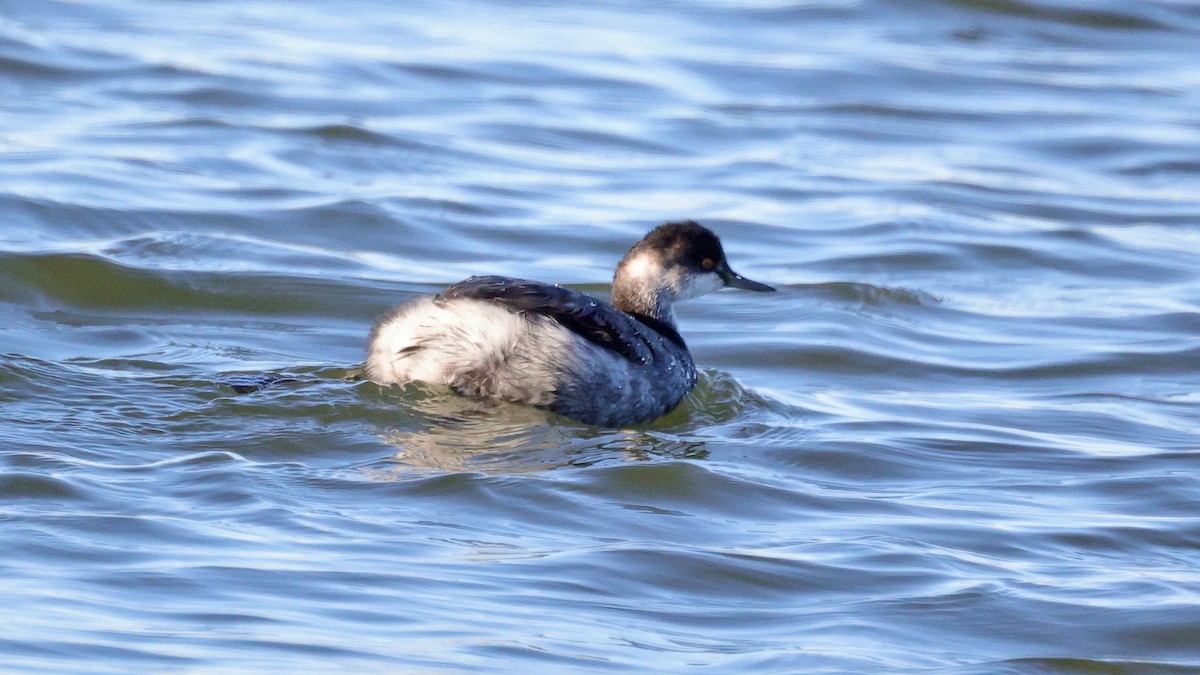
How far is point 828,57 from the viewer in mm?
15883

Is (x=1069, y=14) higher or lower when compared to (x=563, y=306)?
higher

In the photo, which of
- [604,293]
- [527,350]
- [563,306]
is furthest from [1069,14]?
[527,350]

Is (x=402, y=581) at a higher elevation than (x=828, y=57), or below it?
below

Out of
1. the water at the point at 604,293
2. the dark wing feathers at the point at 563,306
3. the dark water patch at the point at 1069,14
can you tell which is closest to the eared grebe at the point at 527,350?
the dark wing feathers at the point at 563,306

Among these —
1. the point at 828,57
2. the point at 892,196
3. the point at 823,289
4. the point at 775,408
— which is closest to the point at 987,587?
the point at 775,408

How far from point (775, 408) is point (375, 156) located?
513 centimetres

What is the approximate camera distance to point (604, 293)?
945cm

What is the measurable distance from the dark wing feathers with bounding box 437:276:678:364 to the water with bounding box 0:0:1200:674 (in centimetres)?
37

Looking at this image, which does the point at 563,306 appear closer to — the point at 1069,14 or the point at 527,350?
the point at 527,350

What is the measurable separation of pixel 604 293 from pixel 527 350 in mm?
2712

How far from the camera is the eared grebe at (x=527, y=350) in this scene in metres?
6.76

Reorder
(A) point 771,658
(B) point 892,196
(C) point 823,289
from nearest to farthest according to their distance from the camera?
(A) point 771,658
(C) point 823,289
(B) point 892,196

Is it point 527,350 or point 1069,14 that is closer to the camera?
point 527,350

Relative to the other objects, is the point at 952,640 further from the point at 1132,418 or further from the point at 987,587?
the point at 1132,418
